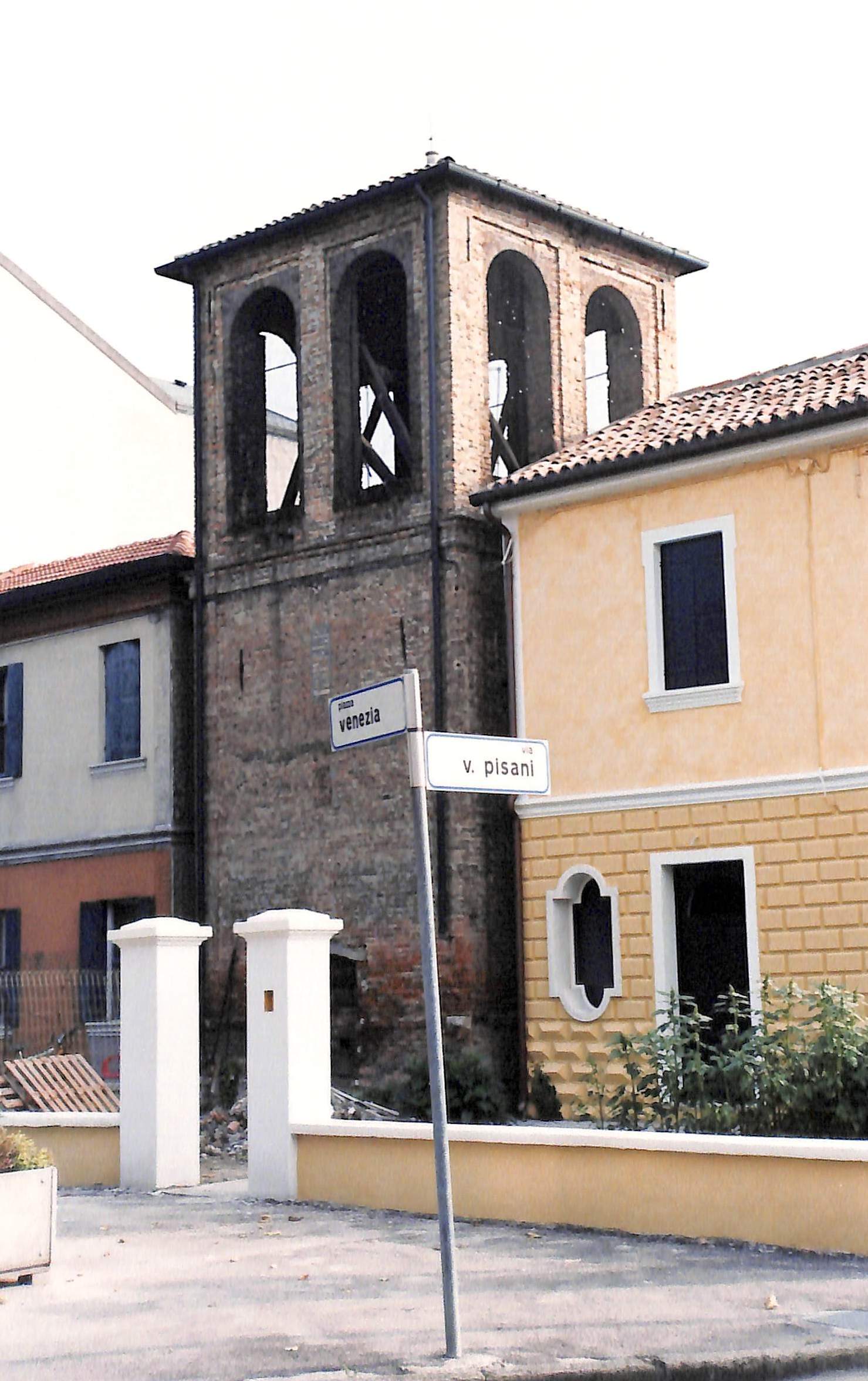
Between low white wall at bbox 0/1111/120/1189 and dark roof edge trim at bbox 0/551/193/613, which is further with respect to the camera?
dark roof edge trim at bbox 0/551/193/613

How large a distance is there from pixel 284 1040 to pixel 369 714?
5518mm

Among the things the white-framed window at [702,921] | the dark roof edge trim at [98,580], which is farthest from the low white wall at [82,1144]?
the dark roof edge trim at [98,580]

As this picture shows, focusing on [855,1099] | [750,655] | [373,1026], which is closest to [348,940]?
[373,1026]

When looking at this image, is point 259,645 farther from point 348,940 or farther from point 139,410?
point 139,410

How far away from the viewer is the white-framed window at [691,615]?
1842cm

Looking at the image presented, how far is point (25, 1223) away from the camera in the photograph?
10.0 m

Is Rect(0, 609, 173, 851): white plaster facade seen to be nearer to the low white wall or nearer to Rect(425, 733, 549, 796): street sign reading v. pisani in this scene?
the low white wall

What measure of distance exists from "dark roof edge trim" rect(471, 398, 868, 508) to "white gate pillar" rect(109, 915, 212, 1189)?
23.3 feet

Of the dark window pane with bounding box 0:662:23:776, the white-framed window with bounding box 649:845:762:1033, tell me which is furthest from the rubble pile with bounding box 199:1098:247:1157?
the dark window pane with bounding box 0:662:23:776

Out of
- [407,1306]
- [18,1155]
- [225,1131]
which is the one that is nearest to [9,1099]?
[225,1131]

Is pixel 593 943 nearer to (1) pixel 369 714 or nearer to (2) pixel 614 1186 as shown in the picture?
(2) pixel 614 1186

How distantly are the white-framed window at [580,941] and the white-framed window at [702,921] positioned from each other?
67cm

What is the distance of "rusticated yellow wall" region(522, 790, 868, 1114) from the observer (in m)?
17.3

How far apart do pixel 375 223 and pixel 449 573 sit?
4374 millimetres
